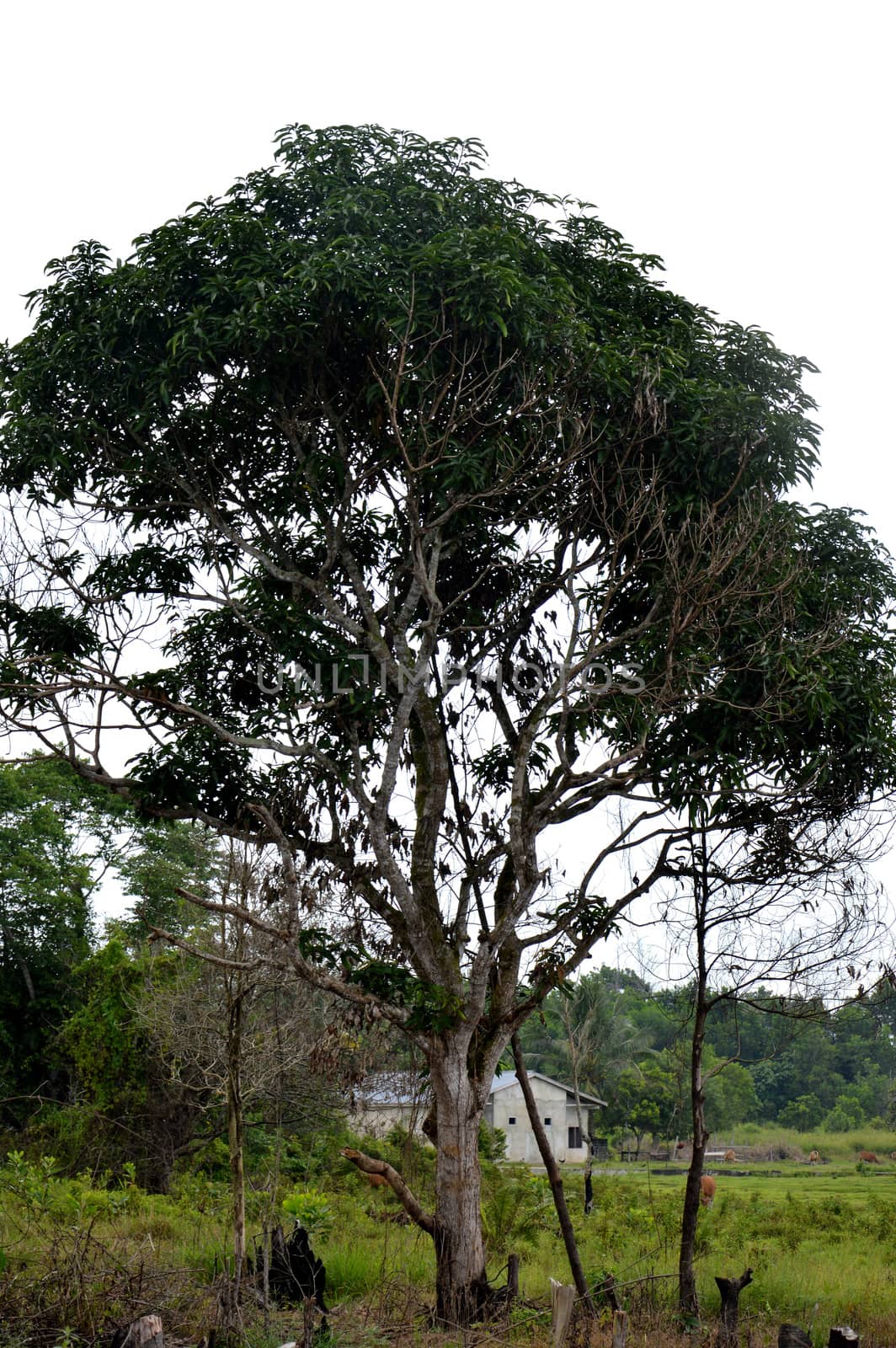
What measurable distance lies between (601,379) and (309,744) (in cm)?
400

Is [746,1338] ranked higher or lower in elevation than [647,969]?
lower

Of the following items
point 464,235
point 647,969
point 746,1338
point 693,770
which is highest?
point 464,235

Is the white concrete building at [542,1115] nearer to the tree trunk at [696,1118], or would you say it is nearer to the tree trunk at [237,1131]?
the tree trunk at [696,1118]

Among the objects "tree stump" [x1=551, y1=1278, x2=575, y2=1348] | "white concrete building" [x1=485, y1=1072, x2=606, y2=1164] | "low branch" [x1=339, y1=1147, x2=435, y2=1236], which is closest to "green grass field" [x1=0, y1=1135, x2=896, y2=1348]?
"low branch" [x1=339, y1=1147, x2=435, y2=1236]

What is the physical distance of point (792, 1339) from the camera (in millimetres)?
8516

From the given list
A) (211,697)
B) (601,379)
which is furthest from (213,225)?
(211,697)

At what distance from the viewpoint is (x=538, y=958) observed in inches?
434

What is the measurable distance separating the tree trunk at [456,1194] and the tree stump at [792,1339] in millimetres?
2514

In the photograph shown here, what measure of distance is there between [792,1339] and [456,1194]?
291 centimetres

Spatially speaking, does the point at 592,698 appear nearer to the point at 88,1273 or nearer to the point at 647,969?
the point at 647,969

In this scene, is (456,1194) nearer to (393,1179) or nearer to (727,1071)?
(393,1179)

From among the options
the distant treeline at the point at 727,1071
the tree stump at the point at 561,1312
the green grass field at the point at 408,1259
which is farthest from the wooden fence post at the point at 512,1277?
Result: the distant treeline at the point at 727,1071

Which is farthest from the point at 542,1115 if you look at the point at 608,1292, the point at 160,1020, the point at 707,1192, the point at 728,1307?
Answer: the point at 728,1307

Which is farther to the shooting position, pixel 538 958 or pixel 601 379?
pixel 538 958
